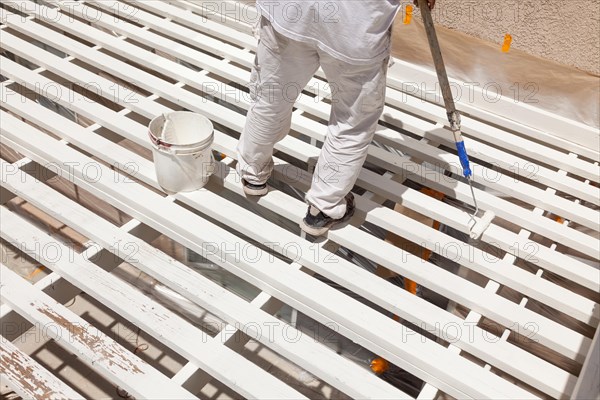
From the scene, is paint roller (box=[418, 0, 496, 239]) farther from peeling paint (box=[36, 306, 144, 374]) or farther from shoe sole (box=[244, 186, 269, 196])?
peeling paint (box=[36, 306, 144, 374])

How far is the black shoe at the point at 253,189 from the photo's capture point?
187cm

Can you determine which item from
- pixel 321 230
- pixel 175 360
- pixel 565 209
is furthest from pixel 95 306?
pixel 565 209

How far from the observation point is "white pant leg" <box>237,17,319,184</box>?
1507 mm

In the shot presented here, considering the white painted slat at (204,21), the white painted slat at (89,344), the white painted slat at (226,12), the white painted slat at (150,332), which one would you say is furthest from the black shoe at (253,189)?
the white painted slat at (226,12)

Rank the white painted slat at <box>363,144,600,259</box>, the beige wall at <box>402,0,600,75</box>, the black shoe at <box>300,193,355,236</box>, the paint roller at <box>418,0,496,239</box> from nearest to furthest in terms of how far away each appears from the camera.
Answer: the paint roller at <box>418,0,496,239</box>, the black shoe at <box>300,193,355,236</box>, the white painted slat at <box>363,144,600,259</box>, the beige wall at <box>402,0,600,75</box>

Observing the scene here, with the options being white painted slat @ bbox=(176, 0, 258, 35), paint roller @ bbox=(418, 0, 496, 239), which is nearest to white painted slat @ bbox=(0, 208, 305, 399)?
paint roller @ bbox=(418, 0, 496, 239)

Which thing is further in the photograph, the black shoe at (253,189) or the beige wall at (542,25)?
the beige wall at (542,25)

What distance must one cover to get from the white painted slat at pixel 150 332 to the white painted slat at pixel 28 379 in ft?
0.30

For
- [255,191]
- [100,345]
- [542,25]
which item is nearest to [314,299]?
[255,191]

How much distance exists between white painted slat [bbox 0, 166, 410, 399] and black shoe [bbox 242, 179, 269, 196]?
0.33 metres

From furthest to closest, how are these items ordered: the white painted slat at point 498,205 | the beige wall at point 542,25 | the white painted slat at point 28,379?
the beige wall at point 542,25 < the white painted slat at point 498,205 < the white painted slat at point 28,379

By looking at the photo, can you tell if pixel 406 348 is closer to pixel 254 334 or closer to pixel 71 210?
pixel 254 334

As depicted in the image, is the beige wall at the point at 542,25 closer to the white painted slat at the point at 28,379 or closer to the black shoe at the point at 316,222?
the black shoe at the point at 316,222

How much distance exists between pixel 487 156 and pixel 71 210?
4.73 ft
